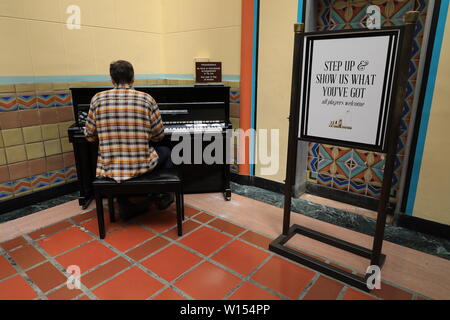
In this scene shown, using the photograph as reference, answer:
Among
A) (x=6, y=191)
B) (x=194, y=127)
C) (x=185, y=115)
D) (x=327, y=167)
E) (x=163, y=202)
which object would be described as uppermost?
(x=185, y=115)

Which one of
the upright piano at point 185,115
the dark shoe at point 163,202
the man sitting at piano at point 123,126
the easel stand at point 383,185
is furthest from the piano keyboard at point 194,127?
the easel stand at point 383,185

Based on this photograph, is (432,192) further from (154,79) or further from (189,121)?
(154,79)

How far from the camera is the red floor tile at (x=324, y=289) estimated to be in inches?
76.3

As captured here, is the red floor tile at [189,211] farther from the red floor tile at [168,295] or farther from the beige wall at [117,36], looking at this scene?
the beige wall at [117,36]

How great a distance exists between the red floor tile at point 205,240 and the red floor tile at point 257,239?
0.15 metres

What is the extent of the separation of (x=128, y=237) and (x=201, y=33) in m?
2.45

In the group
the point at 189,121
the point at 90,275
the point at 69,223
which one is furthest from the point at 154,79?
the point at 90,275

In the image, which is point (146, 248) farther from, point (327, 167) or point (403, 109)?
point (403, 109)

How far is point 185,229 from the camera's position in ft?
8.96

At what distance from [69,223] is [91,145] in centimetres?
83

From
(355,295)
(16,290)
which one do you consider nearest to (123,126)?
(16,290)

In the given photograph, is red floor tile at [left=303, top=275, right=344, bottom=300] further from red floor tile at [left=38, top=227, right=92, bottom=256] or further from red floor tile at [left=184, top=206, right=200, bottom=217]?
red floor tile at [left=38, top=227, right=92, bottom=256]

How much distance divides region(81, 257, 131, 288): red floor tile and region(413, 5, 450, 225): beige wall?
2424 millimetres

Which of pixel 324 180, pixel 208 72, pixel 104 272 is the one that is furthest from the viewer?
pixel 208 72
